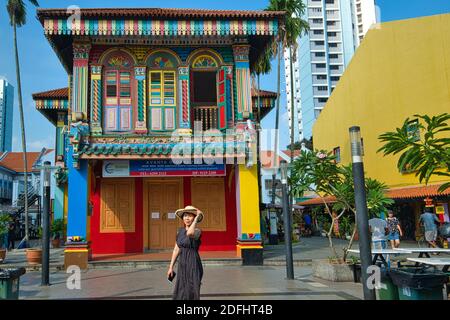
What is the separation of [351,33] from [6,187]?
212 feet

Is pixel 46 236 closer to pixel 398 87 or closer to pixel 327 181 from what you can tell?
pixel 327 181

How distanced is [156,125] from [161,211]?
313 centimetres

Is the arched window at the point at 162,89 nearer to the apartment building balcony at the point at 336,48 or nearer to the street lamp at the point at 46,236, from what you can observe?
the street lamp at the point at 46,236

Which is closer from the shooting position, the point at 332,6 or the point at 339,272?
the point at 339,272

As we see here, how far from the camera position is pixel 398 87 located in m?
19.3

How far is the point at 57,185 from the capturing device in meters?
19.8

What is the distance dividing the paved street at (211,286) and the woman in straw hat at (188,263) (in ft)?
8.01

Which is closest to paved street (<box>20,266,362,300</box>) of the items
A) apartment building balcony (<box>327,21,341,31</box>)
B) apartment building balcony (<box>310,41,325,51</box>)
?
apartment building balcony (<box>310,41,325,51</box>)

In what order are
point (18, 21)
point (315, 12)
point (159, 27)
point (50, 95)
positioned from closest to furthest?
1. point (159, 27)
2. point (50, 95)
3. point (18, 21)
4. point (315, 12)

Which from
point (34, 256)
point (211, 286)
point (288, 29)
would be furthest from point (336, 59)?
point (211, 286)

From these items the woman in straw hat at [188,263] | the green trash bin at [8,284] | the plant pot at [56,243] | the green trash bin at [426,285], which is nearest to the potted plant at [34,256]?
the green trash bin at [8,284]
